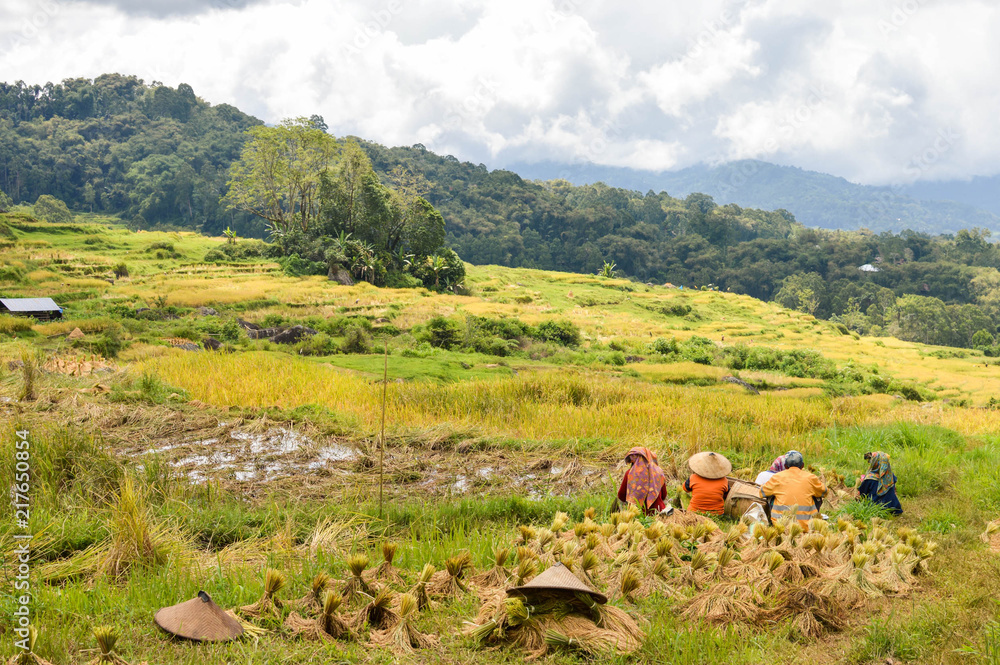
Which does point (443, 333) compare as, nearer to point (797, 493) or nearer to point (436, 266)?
point (797, 493)

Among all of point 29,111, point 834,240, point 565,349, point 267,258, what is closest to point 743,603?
point 565,349

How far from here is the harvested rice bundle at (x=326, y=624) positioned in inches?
130

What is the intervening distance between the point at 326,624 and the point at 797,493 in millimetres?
4234

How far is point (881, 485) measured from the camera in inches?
256

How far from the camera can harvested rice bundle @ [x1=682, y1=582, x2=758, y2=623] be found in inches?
144

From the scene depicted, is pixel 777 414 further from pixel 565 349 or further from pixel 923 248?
pixel 923 248

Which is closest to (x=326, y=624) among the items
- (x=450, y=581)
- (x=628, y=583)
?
(x=450, y=581)

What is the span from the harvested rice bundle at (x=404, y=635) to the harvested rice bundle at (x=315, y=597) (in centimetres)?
45

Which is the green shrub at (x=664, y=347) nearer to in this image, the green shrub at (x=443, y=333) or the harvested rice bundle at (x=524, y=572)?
the green shrub at (x=443, y=333)

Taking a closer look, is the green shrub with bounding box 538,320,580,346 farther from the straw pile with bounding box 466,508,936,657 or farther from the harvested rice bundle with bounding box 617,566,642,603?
the harvested rice bundle with bounding box 617,566,642,603

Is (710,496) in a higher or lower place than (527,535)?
lower

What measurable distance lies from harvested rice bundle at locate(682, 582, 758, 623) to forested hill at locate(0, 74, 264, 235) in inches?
3087

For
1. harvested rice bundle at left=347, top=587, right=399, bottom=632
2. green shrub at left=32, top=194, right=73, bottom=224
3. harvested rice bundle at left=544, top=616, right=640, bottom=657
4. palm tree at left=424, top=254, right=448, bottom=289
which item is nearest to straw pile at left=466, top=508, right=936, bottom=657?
harvested rice bundle at left=544, top=616, right=640, bottom=657

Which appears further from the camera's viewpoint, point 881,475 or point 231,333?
point 231,333
